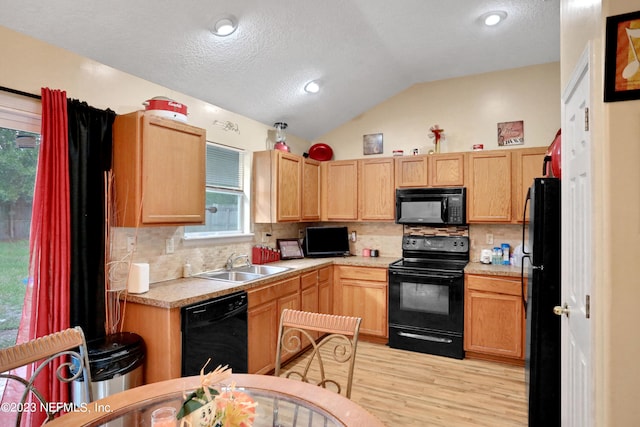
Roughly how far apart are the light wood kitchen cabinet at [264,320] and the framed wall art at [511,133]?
2802 mm

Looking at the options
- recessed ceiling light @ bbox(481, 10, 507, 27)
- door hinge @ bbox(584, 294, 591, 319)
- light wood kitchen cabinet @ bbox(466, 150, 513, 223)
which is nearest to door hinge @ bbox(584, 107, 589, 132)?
door hinge @ bbox(584, 294, 591, 319)

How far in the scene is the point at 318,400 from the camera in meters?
1.27

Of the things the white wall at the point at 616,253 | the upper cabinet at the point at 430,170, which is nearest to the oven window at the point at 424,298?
the upper cabinet at the point at 430,170

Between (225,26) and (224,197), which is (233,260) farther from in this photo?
(225,26)

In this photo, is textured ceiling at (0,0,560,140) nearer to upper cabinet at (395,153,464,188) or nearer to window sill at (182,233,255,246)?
upper cabinet at (395,153,464,188)

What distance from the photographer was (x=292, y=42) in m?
2.91

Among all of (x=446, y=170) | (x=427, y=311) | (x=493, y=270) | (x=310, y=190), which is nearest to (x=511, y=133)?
(x=446, y=170)

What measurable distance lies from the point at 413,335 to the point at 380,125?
2.56 metres

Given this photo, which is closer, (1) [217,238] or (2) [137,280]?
(2) [137,280]

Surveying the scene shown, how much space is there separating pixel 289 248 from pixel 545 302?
8.96 feet

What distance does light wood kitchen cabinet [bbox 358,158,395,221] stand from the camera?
4.23m

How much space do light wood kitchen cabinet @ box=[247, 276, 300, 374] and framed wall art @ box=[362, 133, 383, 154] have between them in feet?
7.08

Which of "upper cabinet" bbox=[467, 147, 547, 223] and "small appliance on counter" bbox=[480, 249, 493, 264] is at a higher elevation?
"upper cabinet" bbox=[467, 147, 547, 223]

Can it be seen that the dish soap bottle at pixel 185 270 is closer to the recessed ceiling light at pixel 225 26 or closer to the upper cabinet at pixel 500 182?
the recessed ceiling light at pixel 225 26
